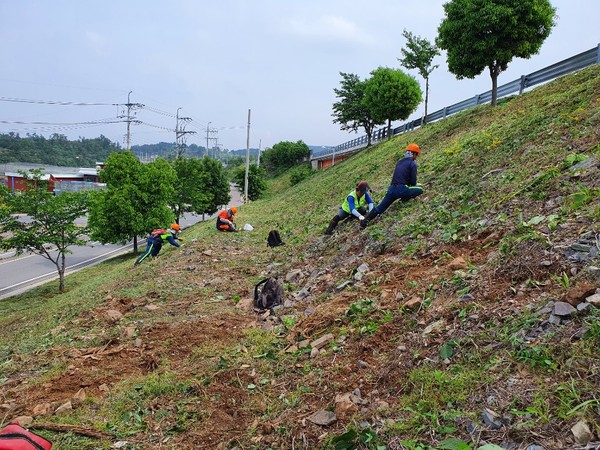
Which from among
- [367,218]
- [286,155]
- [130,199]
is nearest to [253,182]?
[130,199]

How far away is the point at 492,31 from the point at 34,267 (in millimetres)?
28080

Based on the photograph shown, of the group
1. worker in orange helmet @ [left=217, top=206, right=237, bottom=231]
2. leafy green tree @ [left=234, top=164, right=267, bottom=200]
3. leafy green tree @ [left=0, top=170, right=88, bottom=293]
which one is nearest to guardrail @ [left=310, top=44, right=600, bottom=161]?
worker in orange helmet @ [left=217, top=206, right=237, bottom=231]

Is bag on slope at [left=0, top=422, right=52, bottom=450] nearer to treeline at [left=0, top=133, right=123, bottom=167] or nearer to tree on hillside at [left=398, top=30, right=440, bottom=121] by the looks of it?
tree on hillside at [left=398, top=30, right=440, bottom=121]

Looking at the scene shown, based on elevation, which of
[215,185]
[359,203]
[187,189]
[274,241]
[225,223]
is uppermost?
[215,185]

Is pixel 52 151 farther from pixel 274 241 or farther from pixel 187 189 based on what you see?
pixel 274 241

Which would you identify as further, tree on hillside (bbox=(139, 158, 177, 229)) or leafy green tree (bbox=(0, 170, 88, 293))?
tree on hillside (bbox=(139, 158, 177, 229))

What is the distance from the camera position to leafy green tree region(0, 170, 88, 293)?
18.2m

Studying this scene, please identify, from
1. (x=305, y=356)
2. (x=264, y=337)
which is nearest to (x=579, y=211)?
(x=305, y=356)

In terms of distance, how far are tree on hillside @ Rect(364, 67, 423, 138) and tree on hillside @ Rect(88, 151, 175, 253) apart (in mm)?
15462

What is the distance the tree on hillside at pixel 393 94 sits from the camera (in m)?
28.2

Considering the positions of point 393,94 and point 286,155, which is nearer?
point 393,94

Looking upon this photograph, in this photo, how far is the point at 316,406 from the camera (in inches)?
147

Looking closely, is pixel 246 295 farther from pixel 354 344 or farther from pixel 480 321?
pixel 480 321

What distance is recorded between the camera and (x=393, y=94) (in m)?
28.2
